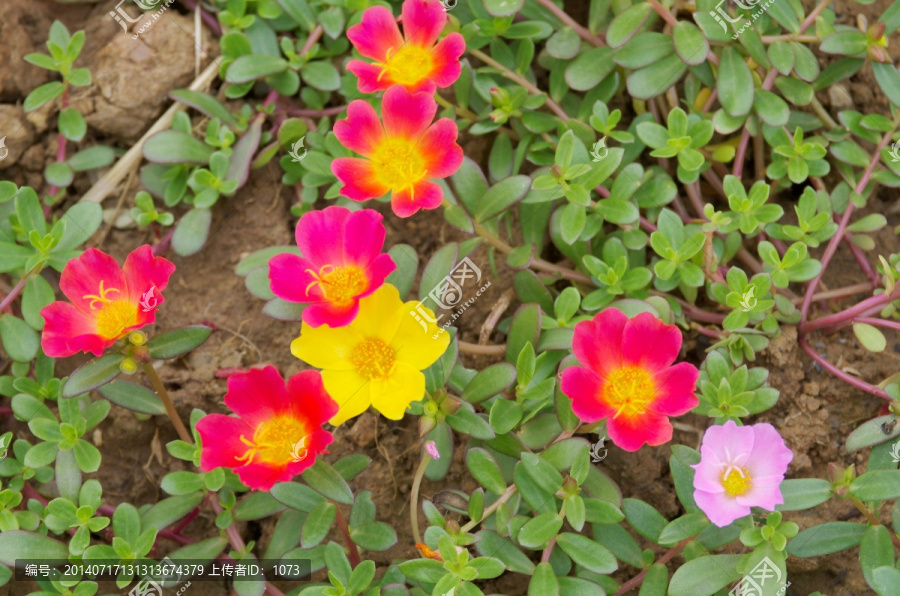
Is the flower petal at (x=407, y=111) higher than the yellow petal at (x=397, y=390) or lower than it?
higher

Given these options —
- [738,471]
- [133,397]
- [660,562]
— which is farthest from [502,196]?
[133,397]

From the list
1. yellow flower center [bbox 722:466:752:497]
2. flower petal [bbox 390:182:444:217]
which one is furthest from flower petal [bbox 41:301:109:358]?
yellow flower center [bbox 722:466:752:497]

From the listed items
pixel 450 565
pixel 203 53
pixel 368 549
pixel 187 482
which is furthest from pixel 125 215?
pixel 450 565

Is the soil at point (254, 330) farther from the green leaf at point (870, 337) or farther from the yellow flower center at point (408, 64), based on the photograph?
the yellow flower center at point (408, 64)

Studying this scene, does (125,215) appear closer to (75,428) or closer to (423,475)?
(75,428)

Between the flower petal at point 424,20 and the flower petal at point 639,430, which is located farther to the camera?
the flower petal at point 424,20

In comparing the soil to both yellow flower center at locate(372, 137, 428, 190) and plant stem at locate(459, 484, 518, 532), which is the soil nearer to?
plant stem at locate(459, 484, 518, 532)

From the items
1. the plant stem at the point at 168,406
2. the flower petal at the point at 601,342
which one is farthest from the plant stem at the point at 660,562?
the plant stem at the point at 168,406
